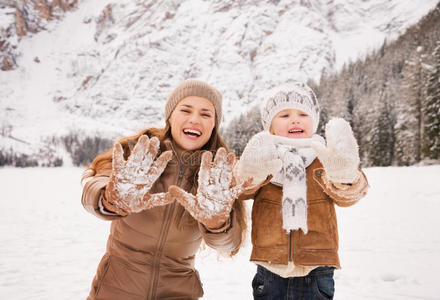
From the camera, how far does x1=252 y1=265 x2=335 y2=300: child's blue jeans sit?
187 centimetres

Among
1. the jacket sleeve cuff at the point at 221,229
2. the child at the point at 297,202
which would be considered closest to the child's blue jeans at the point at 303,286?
the child at the point at 297,202

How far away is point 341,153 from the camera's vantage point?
5.24 feet

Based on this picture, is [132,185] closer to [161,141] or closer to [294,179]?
[161,141]

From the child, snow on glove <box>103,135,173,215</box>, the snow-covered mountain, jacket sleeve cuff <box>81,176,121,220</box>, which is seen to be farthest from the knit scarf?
the snow-covered mountain

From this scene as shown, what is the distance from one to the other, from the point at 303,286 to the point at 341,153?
946 mm

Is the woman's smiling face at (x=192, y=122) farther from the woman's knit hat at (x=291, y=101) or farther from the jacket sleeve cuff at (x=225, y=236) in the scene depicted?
the jacket sleeve cuff at (x=225, y=236)

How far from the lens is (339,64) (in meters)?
Result: 151

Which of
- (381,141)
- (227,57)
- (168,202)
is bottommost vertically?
(168,202)

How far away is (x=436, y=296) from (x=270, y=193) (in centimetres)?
266

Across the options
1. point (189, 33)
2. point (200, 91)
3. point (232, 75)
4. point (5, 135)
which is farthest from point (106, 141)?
point (189, 33)

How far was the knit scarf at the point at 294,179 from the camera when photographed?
1.88 m

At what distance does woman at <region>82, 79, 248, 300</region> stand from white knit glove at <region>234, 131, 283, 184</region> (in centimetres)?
12

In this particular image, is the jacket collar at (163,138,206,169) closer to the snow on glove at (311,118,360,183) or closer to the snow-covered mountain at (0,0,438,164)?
the snow on glove at (311,118,360,183)

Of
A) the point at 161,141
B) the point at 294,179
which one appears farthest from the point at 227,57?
the point at 294,179
